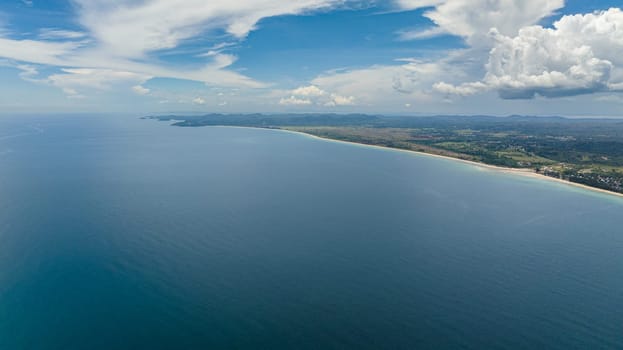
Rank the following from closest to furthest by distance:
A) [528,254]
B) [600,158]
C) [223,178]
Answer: [528,254], [223,178], [600,158]

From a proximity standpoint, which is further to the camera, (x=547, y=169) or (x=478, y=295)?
(x=547, y=169)

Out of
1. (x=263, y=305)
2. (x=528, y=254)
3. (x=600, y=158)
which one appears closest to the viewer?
(x=263, y=305)

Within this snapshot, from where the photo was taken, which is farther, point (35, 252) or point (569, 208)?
Answer: point (569, 208)

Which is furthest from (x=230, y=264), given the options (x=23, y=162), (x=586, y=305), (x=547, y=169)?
(x=547, y=169)

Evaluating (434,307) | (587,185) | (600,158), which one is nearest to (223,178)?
(434,307)

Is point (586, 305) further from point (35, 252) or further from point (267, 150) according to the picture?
point (267, 150)

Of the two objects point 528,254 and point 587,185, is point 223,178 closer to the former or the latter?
point 528,254
